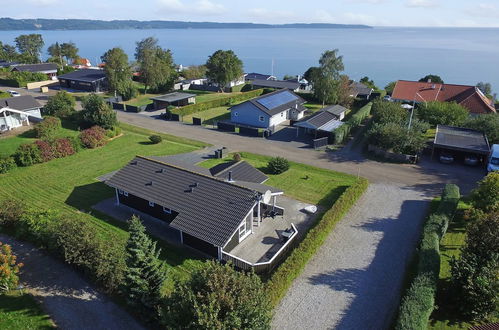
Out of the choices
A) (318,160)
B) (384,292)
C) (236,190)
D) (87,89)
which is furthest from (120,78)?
(384,292)

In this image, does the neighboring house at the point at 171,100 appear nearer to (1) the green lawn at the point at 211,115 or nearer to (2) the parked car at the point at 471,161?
(1) the green lawn at the point at 211,115

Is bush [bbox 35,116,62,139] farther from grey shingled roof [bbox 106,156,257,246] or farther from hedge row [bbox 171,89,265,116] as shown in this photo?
grey shingled roof [bbox 106,156,257,246]

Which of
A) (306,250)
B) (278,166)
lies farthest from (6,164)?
(306,250)

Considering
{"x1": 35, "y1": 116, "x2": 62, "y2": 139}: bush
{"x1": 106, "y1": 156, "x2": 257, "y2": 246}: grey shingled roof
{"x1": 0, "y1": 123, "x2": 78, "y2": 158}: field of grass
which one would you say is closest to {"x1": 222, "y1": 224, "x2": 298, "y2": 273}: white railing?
{"x1": 106, "y1": 156, "x2": 257, "y2": 246}: grey shingled roof

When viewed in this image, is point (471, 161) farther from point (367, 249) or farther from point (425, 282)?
point (425, 282)

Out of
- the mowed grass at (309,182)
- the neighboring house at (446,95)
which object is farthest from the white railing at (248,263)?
the neighboring house at (446,95)

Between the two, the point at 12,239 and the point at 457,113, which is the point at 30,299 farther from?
the point at 457,113
